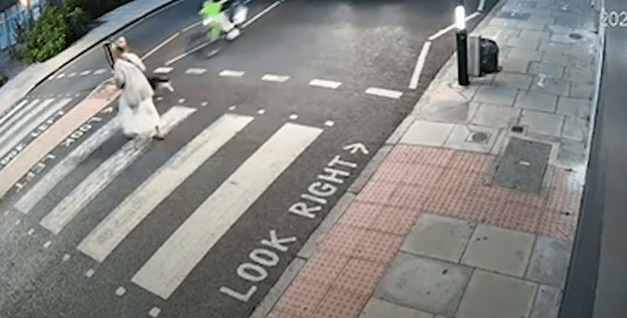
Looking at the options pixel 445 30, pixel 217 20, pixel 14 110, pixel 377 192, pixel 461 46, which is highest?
pixel 461 46

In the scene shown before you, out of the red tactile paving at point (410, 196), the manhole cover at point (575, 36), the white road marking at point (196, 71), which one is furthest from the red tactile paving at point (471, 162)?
the white road marking at point (196, 71)

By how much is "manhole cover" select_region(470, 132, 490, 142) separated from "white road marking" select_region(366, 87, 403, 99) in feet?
8.02

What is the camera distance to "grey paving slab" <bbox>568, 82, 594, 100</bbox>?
12078 millimetres

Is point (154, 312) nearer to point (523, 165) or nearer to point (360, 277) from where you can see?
point (360, 277)

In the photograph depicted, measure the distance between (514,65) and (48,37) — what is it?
15.4m

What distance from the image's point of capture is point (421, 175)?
10141mm

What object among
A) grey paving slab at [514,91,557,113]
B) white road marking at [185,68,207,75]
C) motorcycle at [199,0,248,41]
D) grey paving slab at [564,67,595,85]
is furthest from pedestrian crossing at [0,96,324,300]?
motorcycle at [199,0,248,41]

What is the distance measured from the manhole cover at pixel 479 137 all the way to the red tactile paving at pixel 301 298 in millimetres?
4384

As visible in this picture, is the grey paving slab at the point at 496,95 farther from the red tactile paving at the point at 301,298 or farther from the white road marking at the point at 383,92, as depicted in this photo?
the red tactile paving at the point at 301,298

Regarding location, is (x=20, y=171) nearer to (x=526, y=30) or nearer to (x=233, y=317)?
(x=233, y=317)

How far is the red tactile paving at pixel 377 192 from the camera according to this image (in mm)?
9696

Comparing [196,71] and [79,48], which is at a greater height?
[196,71]

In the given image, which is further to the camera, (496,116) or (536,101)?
(536,101)

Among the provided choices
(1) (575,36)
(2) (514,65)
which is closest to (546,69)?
(2) (514,65)
